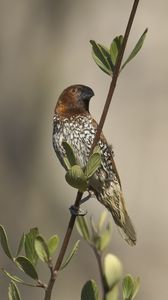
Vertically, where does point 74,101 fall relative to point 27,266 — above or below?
above

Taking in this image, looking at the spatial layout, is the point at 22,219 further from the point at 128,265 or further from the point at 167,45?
the point at 167,45

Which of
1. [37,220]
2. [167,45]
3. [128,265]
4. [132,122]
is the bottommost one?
[128,265]

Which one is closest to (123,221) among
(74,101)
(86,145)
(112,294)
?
(86,145)

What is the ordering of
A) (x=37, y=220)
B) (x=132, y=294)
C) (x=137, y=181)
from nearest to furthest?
(x=132, y=294) → (x=137, y=181) → (x=37, y=220)

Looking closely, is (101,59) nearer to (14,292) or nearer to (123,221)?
(14,292)

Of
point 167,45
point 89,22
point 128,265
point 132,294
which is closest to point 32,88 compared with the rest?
point 89,22

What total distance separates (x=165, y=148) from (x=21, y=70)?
122 cm

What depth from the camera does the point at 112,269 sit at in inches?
35.5

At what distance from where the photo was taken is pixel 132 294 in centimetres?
109

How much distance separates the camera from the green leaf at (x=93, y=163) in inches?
45.8

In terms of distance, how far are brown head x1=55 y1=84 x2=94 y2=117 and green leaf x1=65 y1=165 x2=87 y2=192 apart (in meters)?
1.33

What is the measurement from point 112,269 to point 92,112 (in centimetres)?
420

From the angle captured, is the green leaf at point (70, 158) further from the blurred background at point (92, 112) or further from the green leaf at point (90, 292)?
the blurred background at point (92, 112)

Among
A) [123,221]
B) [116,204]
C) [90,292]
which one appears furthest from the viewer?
[116,204]
